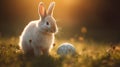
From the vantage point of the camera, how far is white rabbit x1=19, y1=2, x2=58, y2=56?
8.70 m

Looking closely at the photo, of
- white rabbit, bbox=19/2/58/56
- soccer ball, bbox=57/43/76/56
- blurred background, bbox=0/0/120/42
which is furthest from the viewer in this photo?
blurred background, bbox=0/0/120/42

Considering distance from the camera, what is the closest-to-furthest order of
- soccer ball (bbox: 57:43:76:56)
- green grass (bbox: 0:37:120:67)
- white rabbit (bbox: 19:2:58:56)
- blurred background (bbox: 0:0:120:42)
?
1. green grass (bbox: 0:37:120:67)
2. white rabbit (bbox: 19:2:58:56)
3. soccer ball (bbox: 57:43:76:56)
4. blurred background (bbox: 0:0:120:42)

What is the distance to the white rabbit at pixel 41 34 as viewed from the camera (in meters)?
8.70

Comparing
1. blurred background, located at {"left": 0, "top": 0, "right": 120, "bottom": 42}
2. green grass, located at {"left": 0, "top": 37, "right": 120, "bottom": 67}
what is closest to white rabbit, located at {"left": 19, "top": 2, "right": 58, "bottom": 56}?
green grass, located at {"left": 0, "top": 37, "right": 120, "bottom": 67}

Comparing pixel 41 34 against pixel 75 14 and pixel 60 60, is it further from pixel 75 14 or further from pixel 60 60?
pixel 75 14

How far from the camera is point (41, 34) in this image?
8.83 metres

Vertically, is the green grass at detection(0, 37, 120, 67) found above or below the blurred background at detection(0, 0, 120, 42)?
below

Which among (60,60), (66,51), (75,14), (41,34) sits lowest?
(60,60)

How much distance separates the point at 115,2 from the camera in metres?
19.7

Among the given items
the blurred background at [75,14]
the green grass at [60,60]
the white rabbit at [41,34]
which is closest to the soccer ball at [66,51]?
the green grass at [60,60]

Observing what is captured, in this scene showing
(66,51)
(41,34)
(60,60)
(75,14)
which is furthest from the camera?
(75,14)

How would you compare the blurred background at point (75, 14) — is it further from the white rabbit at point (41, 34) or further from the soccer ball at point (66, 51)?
the white rabbit at point (41, 34)

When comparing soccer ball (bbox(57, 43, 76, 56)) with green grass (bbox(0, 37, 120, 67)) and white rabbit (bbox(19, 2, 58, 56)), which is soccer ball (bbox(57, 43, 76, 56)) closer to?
green grass (bbox(0, 37, 120, 67))

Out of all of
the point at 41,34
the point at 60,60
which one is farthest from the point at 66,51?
the point at 60,60
